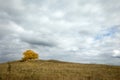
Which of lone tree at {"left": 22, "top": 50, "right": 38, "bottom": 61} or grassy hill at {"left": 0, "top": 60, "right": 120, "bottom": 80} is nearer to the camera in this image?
grassy hill at {"left": 0, "top": 60, "right": 120, "bottom": 80}

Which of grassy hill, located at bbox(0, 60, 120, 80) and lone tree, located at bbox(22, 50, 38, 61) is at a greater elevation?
lone tree, located at bbox(22, 50, 38, 61)

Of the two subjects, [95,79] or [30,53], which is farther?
[30,53]

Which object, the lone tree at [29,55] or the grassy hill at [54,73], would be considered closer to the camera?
the grassy hill at [54,73]

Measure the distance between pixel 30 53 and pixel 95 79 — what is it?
58338 millimetres

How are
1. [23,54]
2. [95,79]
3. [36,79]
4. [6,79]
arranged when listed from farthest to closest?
[23,54], [95,79], [36,79], [6,79]

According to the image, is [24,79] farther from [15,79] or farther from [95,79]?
[95,79]

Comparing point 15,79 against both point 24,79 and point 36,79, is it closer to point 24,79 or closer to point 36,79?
point 24,79

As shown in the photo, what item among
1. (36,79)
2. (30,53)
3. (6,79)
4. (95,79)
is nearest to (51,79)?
(36,79)

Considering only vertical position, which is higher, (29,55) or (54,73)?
Result: (29,55)

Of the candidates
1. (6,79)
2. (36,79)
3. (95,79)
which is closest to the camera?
(6,79)

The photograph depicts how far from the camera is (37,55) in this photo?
76.1m

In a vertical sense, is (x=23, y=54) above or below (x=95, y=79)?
above

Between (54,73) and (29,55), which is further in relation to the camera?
(29,55)

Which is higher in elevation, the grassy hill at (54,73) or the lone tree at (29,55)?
the lone tree at (29,55)
